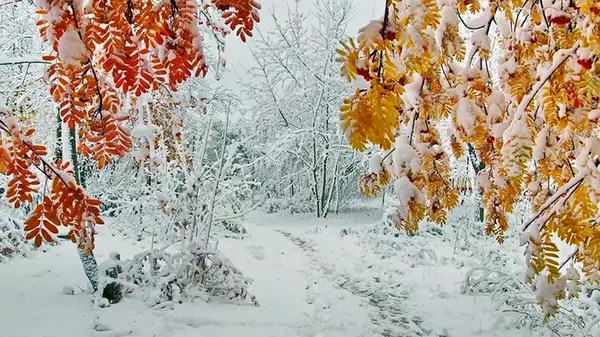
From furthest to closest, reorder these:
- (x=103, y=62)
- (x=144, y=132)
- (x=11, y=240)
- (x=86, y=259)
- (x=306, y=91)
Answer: (x=306, y=91) < (x=11, y=240) < (x=86, y=259) < (x=144, y=132) < (x=103, y=62)

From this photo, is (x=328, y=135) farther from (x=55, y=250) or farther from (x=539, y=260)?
(x=539, y=260)

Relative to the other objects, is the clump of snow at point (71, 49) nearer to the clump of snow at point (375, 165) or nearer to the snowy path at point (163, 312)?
the clump of snow at point (375, 165)

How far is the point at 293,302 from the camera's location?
6.68m

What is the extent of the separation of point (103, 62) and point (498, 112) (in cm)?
149

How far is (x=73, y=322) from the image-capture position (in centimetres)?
514

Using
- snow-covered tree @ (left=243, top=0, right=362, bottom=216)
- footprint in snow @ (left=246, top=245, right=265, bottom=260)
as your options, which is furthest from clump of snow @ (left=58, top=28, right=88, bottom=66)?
snow-covered tree @ (left=243, top=0, right=362, bottom=216)

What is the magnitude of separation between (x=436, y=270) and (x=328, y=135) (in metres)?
10.8

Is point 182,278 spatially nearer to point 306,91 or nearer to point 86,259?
point 86,259

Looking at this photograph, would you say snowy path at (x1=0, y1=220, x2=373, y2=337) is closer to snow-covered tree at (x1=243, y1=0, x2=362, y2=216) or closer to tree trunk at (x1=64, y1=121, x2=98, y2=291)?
tree trunk at (x1=64, y1=121, x2=98, y2=291)

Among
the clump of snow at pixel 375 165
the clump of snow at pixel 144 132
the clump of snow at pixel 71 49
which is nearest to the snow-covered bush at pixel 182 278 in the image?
the clump of snow at pixel 144 132

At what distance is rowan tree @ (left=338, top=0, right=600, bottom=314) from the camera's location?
2.83 feet

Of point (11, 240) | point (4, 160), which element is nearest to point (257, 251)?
point (11, 240)

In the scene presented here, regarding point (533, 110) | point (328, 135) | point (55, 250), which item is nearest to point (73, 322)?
point (55, 250)

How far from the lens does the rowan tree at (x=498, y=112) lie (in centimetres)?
86
